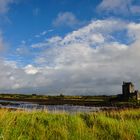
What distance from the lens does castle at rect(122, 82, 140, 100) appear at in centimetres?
7544

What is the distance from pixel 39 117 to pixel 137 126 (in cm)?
456

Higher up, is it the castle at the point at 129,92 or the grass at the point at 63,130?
→ the castle at the point at 129,92

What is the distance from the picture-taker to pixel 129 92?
78125mm

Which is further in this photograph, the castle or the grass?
the castle

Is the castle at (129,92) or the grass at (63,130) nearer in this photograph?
the grass at (63,130)

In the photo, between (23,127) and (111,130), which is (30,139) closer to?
(23,127)

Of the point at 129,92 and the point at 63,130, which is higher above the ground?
the point at 129,92

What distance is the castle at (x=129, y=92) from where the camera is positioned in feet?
Result: 247

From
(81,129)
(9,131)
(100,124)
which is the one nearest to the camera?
(9,131)

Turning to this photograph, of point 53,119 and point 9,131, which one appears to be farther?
point 53,119

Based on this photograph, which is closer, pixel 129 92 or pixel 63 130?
pixel 63 130

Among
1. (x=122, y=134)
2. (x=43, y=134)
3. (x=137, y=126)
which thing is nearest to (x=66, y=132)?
(x=43, y=134)

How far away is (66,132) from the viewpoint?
40.7ft

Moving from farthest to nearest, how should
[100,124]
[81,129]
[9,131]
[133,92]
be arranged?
1. [133,92]
2. [100,124]
3. [81,129]
4. [9,131]
